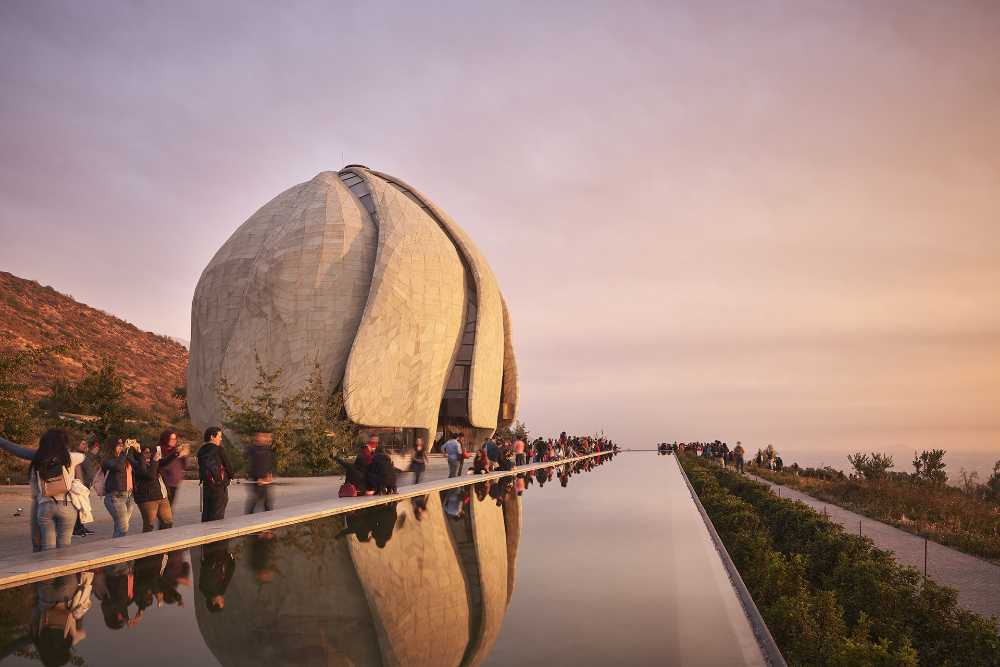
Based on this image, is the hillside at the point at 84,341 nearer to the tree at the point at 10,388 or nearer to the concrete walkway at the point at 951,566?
the tree at the point at 10,388

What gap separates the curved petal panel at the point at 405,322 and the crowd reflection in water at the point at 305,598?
24387mm

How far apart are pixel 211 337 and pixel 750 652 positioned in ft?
116

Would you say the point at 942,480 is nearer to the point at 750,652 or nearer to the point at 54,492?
the point at 750,652

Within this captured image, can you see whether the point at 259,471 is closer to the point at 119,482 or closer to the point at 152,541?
the point at 119,482

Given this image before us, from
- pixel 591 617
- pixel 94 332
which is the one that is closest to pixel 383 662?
pixel 591 617

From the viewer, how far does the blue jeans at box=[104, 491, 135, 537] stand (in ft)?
31.5

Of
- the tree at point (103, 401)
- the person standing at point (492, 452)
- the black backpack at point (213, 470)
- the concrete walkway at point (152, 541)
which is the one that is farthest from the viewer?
the tree at point (103, 401)

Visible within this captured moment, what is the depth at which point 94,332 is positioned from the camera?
234ft

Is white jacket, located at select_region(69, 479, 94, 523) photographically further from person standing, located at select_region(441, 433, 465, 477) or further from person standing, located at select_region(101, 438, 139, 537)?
person standing, located at select_region(441, 433, 465, 477)

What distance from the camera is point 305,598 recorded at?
616 cm

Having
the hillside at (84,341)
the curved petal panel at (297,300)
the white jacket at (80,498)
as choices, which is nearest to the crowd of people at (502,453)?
the curved petal panel at (297,300)

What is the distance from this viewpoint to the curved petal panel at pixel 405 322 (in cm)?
3406

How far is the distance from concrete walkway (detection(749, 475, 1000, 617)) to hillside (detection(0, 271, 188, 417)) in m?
51.7

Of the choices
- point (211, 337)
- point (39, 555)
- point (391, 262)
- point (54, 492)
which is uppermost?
point (391, 262)
